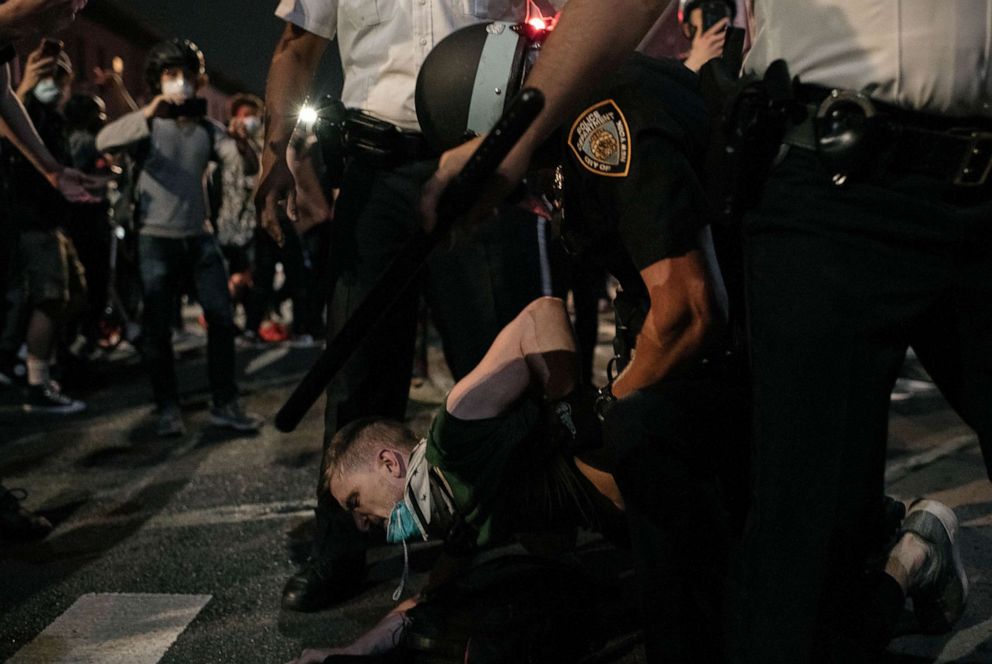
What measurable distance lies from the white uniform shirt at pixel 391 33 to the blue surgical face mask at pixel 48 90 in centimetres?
368

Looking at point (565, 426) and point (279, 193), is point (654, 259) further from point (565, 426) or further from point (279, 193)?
point (279, 193)

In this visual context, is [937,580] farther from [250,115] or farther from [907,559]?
[250,115]

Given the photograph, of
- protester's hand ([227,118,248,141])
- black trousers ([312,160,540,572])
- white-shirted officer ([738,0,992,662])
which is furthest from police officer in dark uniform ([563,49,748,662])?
protester's hand ([227,118,248,141])

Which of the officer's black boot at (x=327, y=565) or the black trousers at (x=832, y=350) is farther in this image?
the officer's black boot at (x=327, y=565)


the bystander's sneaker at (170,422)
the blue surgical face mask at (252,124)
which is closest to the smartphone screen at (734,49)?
the bystander's sneaker at (170,422)

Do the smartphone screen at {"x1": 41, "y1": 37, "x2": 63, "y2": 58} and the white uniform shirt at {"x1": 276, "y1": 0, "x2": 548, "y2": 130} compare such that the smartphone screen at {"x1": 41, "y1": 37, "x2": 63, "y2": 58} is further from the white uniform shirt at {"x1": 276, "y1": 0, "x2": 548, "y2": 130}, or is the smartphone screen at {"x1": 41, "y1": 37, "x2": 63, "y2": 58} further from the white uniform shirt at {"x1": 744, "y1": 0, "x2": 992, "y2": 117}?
the white uniform shirt at {"x1": 744, "y1": 0, "x2": 992, "y2": 117}

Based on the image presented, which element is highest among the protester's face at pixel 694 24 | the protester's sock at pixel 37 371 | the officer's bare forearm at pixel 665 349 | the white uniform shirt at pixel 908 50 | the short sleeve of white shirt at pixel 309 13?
the protester's face at pixel 694 24

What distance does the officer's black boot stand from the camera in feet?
8.92

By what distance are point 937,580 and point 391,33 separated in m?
2.02

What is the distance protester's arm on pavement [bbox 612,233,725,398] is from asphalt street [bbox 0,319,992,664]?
2.78 feet

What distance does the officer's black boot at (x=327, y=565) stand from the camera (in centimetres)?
272

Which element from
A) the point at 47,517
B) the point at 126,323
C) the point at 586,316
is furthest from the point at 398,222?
the point at 126,323

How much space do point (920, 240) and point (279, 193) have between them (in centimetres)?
193

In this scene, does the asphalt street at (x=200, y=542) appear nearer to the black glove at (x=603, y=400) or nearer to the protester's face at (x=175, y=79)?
the black glove at (x=603, y=400)
